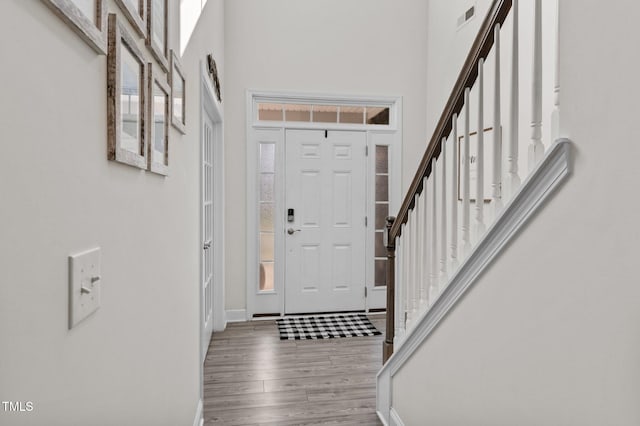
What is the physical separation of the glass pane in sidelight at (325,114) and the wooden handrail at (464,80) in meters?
2.43

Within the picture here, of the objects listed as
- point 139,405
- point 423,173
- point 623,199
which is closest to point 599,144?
point 623,199

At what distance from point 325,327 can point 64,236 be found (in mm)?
3478

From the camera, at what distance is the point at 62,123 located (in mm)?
→ 612

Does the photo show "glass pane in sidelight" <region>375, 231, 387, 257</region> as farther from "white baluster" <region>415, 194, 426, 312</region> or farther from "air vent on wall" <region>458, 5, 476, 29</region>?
"white baluster" <region>415, 194, 426, 312</region>

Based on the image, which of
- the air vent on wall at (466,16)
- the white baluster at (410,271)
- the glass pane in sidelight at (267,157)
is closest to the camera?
the white baluster at (410,271)

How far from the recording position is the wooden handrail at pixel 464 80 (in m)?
1.30

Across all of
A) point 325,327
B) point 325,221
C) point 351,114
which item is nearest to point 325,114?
point 351,114

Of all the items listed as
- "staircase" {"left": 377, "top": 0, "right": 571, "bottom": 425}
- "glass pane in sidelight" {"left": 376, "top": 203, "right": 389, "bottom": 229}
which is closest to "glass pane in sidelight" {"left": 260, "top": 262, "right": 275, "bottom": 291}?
"glass pane in sidelight" {"left": 376, "top": 203, "right": 389, "bottom": 229}

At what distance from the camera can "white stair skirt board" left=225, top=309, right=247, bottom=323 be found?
4.04 m

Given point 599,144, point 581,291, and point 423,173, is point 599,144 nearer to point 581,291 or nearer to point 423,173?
point 581,291

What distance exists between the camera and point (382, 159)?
436 centimetres

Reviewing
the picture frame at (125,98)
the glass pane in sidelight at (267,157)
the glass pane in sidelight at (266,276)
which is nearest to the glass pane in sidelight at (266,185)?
the glass pane in sidelight at (267,157)

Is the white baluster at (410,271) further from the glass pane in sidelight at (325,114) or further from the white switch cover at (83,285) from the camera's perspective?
the glass pane in sidelight at (325,114)

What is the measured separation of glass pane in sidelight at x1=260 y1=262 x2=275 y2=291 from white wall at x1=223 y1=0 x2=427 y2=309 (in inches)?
8.2
